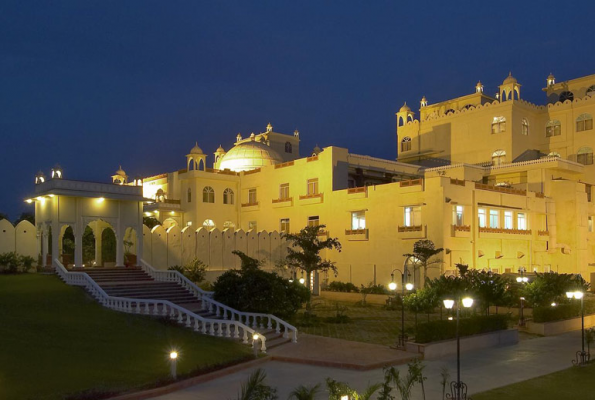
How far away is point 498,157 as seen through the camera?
46625 millimetres

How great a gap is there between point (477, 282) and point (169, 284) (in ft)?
42.4

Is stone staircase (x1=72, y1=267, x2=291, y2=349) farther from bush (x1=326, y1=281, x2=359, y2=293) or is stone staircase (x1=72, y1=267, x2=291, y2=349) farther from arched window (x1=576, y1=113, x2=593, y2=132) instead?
arched window (x1=576, y1=113, x2=593, y2=132)

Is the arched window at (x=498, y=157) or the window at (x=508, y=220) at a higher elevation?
the arched window at (x=498, y=157)

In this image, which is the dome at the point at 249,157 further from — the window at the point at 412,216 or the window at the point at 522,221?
the window at the point at 522,221

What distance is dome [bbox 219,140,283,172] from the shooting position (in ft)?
165

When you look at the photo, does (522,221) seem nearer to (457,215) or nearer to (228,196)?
(457,215)

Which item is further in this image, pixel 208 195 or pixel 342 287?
pixel 208 195

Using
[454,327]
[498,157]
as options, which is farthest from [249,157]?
[454,327]

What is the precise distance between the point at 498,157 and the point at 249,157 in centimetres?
2130

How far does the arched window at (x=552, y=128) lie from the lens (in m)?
47.6

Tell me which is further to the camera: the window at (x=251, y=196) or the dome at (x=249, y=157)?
the dome at (x=249, y=157)

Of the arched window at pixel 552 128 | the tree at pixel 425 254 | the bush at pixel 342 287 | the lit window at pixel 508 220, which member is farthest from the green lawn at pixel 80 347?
the arched window at pixel 552 128

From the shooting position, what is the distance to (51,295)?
20516 mm

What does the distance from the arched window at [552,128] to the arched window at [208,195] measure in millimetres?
28803
